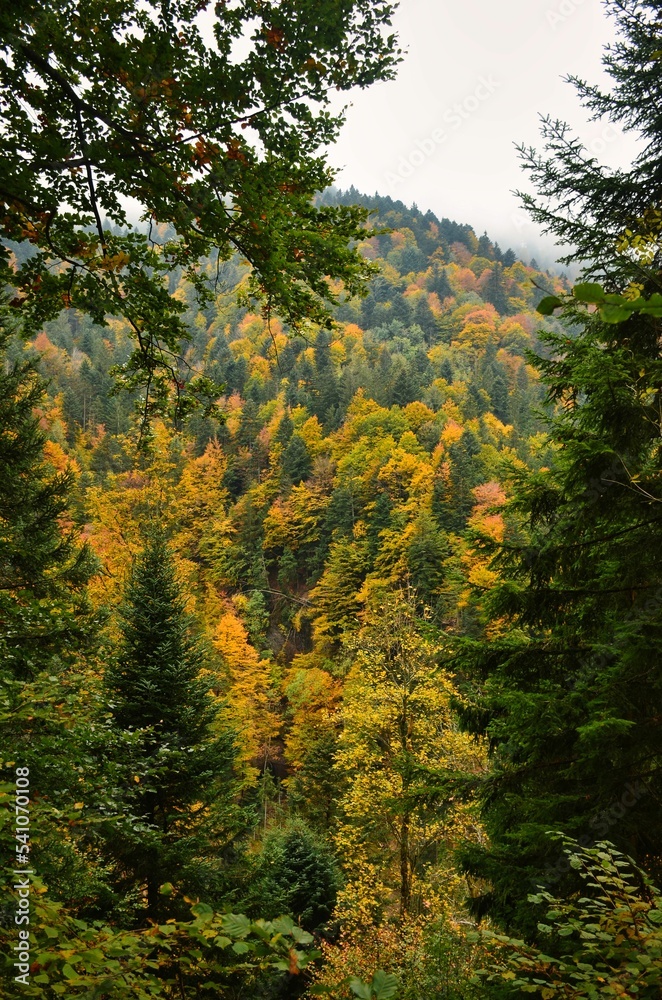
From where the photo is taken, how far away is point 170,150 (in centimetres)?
313

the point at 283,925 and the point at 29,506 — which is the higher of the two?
the point at 29,506

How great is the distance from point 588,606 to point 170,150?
4.90 m

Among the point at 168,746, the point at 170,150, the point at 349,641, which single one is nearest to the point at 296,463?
the point at 349,641

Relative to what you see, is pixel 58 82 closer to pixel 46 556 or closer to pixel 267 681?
pixel 46 556

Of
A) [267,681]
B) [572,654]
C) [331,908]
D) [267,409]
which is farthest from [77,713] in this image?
[267,409]

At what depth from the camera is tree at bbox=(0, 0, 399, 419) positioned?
3016 mm

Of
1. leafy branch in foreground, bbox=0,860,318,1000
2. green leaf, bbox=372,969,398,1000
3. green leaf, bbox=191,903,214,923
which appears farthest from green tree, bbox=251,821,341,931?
green leaf, bbox=372,969,398,1000

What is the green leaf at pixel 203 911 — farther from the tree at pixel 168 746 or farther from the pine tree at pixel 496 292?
the pine tree at pixel 496 292

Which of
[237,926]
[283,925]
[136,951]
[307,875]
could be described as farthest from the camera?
[307,875]

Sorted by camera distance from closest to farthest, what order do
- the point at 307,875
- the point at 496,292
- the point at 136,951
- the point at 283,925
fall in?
1. the point at 283,925
2. the point at 136,951
3. the point at 307,875
4. the point at 496,292

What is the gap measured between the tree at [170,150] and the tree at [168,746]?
6174 mm

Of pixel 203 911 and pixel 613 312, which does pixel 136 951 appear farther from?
pixel 613 312

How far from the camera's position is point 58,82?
300 centimetres

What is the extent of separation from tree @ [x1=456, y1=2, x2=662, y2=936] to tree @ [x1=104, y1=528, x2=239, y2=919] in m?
4.33
